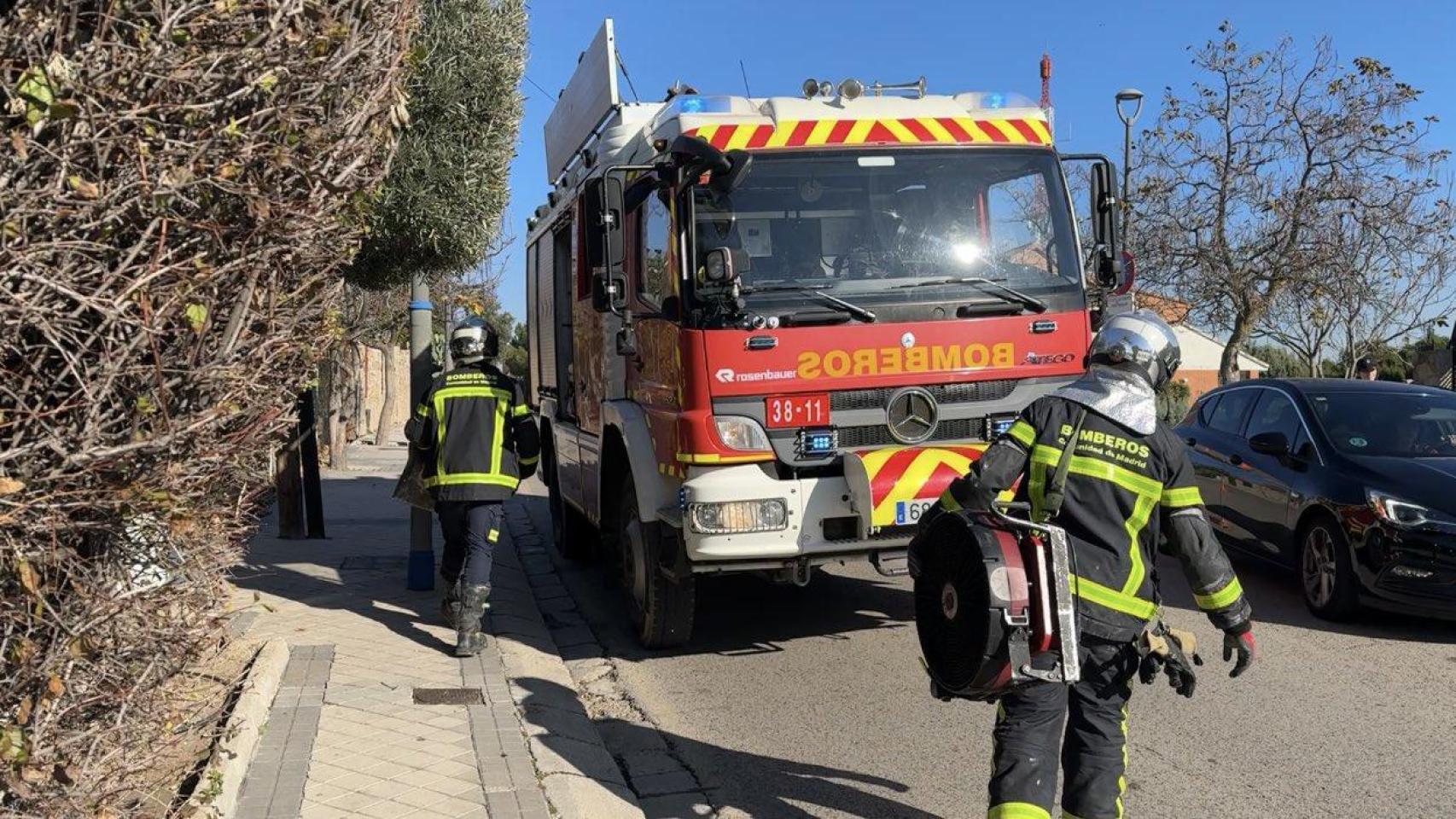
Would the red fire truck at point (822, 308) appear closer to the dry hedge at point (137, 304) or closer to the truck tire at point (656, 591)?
the truck tire at point (656, 591)

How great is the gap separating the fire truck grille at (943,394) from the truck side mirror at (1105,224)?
3.08ft

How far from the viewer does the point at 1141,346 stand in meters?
3.88

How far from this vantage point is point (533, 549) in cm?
1163

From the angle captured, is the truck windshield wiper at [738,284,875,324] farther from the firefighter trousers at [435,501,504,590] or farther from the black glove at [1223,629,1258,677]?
the black glove at [1223,629,1258,677]

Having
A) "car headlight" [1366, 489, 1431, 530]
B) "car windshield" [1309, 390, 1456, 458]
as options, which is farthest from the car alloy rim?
"car windshield" [1309, 390, 1456, 458]

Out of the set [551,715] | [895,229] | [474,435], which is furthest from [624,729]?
[895,229]

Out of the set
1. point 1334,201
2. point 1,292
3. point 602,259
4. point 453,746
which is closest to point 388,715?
point 453,746

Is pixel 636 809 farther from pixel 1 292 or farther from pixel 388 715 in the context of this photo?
pixel 1 292

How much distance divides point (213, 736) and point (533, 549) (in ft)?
23.7

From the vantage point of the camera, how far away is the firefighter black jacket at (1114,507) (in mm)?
3768

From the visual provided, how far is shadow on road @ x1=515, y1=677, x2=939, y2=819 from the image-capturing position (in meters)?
4.77

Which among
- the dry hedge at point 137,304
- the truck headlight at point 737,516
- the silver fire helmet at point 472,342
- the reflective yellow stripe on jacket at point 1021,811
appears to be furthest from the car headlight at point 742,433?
the dry hedge at point 137,304

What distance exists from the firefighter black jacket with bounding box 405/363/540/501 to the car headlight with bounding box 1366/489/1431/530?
16.1 ft

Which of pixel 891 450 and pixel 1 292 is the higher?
pixel 1 292
